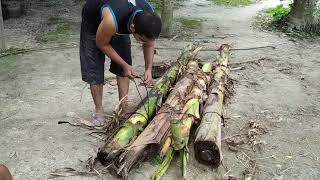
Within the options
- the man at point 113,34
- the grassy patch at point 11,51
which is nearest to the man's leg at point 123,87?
the man at point 113,34

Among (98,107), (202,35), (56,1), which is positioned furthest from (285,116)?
(56,1)

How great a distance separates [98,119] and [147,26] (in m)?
1.49

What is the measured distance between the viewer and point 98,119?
4543 mm

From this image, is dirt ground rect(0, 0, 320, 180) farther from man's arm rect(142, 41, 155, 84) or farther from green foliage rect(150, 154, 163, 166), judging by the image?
man's arm rect(142, 41, 155, 84)

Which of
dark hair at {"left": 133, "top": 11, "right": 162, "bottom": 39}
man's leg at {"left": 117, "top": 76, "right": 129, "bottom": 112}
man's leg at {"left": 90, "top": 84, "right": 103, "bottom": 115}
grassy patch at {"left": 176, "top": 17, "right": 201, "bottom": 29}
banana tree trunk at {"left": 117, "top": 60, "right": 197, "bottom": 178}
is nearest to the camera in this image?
dark hair at {"left": 133, "top": 11, "right": 162, "bottom": 39}

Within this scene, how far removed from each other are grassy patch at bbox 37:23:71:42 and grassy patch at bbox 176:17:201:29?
2.63 m

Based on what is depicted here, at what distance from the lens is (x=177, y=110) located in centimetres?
439

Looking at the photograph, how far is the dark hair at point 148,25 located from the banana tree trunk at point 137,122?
3.20 feet

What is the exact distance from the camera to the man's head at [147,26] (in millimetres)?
3471

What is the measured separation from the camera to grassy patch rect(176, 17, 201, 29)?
955cm

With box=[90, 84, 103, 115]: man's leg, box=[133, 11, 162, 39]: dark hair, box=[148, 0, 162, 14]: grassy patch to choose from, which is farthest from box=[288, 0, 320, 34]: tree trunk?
box=[133, 11, 162, 39]: dark hair

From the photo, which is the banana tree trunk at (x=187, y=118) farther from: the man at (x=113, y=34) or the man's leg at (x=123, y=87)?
the man's leg at (x=123, y=87)

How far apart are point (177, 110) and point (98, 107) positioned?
0.88m

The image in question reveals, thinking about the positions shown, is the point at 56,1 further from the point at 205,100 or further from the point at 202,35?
the point at 205,100
